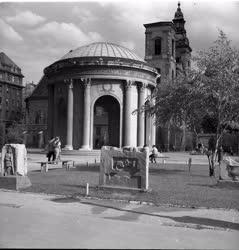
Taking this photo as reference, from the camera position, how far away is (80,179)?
744 inches

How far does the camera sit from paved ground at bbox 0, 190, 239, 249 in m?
7.34

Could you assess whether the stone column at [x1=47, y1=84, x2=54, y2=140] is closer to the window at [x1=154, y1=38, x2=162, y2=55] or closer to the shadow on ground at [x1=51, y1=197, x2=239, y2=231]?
the window at [x1=154, y1=38, x2=162, y2=55]

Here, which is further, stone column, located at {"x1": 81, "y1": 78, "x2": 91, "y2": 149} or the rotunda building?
the rotunda building

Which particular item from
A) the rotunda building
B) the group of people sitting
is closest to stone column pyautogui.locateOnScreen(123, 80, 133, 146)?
the rotunda building

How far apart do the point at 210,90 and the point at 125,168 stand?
8.81 meters

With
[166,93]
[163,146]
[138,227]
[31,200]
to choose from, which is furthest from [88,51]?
[138,227]

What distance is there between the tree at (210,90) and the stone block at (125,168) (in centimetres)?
794

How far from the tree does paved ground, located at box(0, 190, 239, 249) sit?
34.9ft

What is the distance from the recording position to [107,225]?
910 centimetres

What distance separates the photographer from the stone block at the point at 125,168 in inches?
573

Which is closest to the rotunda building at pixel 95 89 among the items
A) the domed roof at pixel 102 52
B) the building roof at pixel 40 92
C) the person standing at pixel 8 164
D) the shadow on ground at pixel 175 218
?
the domed roof at pixel 102 52

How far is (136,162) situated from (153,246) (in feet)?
24.7

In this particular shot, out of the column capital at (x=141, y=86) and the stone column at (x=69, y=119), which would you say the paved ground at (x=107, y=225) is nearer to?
the stone column at (x=69, y=119)

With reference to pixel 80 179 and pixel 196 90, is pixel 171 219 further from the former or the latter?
pixel 196 90
